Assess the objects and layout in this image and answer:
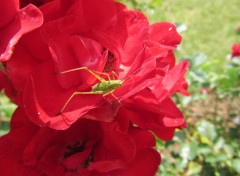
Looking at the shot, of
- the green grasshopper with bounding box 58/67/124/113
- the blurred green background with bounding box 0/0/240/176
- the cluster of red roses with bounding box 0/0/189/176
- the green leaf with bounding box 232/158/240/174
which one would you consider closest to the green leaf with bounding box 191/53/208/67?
the blurred green background with bounding box 0/0/240/176

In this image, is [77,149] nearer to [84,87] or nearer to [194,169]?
[84,87]

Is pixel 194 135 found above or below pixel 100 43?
below

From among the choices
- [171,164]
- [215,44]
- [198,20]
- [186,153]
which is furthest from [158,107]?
[198,20]

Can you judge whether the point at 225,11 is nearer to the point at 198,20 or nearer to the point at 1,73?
the point at 198,20

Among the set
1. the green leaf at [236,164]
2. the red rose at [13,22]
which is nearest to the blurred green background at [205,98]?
the green leaf at [236,164]

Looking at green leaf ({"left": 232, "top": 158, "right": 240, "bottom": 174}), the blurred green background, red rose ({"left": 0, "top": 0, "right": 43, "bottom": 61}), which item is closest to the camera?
red rose ({"left": 0, "top": 0, "right": 43, "bottom": 61})

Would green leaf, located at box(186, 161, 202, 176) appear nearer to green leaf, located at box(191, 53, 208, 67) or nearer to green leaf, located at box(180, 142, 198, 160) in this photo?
green leaf, located at box(180, 142, 198, 160)

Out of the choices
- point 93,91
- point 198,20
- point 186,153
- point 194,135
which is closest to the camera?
point 93,91
